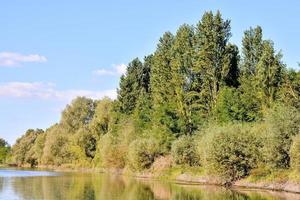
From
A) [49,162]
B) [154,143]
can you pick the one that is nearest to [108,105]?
[49,162]

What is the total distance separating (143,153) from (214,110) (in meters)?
15.8

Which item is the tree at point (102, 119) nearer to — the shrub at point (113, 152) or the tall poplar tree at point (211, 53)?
the shrub at point (113, 152)

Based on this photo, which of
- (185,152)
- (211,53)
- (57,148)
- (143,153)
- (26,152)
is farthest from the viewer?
(26,152)

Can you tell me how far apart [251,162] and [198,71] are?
22347mm

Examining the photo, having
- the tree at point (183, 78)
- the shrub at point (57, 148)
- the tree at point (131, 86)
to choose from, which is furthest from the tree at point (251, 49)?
the shrub at point (57, 148)

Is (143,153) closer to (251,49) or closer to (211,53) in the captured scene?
(211,53)

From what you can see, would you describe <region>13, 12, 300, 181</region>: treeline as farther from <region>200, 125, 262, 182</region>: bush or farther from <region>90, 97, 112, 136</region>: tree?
<region>90, 97, 112, 136</region>: tree

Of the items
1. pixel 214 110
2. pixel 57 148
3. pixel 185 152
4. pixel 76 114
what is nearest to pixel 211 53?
pixel 214 110

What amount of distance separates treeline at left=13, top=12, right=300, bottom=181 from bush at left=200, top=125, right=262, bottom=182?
3.9 inches

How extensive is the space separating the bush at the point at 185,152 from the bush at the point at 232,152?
36.5 ft

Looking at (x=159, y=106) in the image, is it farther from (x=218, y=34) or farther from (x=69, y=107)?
(x=69, y=107)

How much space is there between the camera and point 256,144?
2271 inches

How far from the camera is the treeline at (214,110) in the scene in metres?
56.8

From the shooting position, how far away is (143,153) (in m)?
82.6
